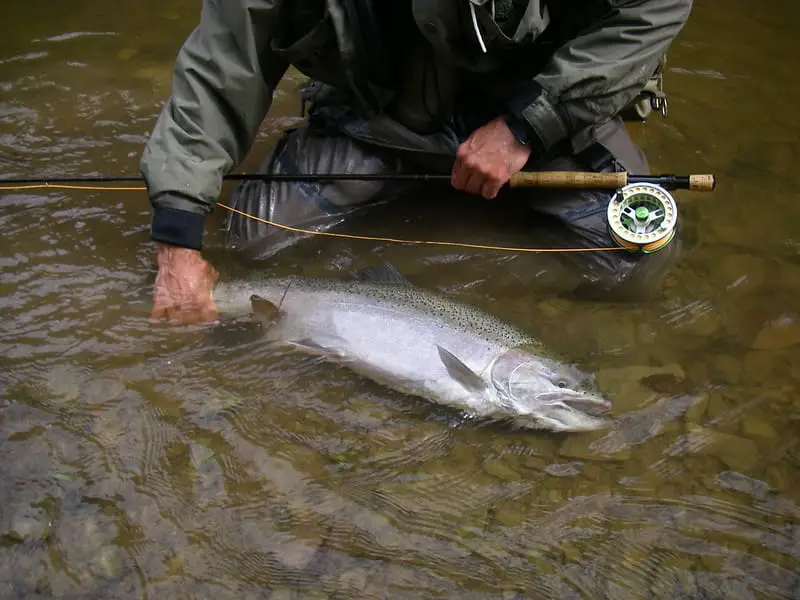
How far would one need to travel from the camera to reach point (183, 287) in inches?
122

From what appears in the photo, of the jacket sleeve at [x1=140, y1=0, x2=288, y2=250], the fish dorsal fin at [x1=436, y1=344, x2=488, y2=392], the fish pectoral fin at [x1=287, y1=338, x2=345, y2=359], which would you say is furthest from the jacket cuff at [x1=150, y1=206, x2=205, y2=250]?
the fish dorsal fin at [x1=436, y1=344, x2=488, y2=392]

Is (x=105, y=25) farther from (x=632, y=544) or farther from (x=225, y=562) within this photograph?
(x=632, y=544)

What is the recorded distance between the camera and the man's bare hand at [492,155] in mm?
3131

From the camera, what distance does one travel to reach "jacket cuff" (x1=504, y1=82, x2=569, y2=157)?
305 cm

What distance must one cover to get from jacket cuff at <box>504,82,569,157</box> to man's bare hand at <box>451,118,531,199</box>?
39 millimetres

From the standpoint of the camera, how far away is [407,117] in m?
3.61

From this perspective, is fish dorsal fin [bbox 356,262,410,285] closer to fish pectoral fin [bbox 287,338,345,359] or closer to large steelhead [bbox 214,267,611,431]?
large steelhead [bbox 214,267,611,431]

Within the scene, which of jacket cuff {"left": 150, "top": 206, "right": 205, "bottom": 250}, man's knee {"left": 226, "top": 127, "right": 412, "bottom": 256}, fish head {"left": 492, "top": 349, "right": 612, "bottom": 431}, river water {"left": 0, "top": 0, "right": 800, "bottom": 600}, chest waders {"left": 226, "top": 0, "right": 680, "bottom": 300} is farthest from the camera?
man's knee {"left": 226, "top": 127, "right": 412, "bottom": 256}

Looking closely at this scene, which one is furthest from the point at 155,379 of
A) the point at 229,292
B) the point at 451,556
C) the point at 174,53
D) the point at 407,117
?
the point at 174,53

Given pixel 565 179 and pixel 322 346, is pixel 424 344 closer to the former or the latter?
pixel 322 346

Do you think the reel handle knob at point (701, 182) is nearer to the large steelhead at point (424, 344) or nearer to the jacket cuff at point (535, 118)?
the jacket cuff at point (535, 118)

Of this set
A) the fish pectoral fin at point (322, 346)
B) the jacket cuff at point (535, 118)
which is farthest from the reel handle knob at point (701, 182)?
the fish pectoral fin at point (322, 346)

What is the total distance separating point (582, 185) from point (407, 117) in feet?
2.86

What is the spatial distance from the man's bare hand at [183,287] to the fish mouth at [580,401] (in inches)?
54.5
